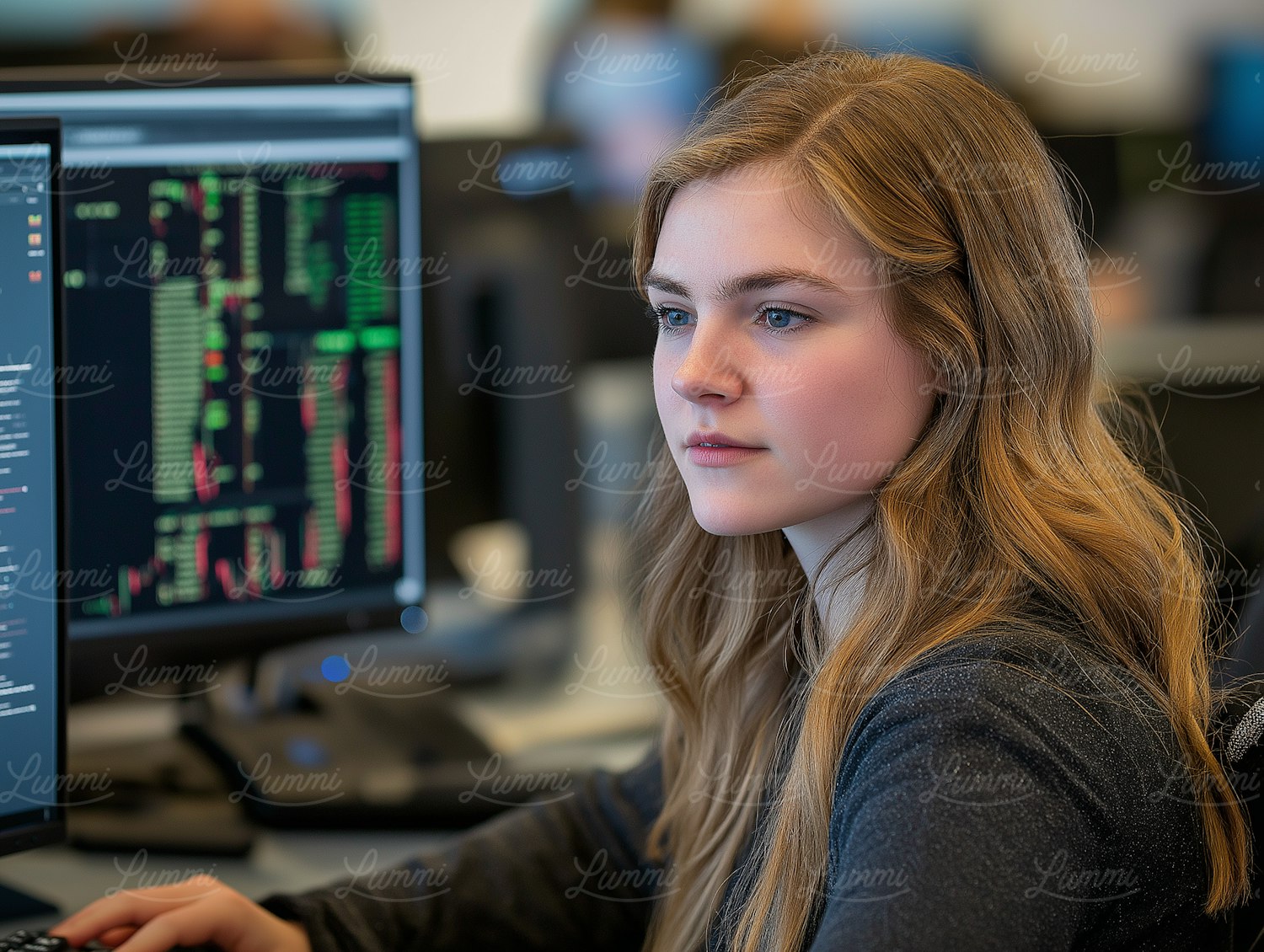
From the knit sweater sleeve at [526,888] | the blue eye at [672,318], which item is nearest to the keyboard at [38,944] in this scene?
the knit sweater sleeve at [526,888]

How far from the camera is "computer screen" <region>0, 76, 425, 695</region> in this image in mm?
1144

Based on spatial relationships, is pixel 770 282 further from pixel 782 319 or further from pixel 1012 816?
pixel 1012 816

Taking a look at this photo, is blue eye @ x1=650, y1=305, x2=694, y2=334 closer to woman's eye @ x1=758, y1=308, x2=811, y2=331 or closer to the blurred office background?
woman's eye @ x1=758, y1=308, x2=811, y2=331

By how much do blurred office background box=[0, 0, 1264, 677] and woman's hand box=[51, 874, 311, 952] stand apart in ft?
1.81

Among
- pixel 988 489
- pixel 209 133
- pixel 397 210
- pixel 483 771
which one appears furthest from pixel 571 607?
A: pixel 988 489

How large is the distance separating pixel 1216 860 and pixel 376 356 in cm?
81

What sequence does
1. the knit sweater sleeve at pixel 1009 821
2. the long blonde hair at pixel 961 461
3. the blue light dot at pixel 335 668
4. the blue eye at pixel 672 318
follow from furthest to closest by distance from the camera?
the blue light dot at pixel 335 668 → the blue eye at pixel 672 318 → the long blonde hair at pixel 961 461 → the knit sweater sleeve at pixel 1009 821

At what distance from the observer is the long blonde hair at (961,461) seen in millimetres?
830

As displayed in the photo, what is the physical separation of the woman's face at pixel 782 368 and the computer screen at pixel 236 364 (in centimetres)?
43

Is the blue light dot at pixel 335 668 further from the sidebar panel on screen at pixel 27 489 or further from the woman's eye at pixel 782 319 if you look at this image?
the woman's eye at pixel 782 319

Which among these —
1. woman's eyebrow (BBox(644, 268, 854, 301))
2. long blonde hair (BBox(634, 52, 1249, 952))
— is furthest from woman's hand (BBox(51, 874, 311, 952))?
woman's eyebrow (BBox(644, 268, 854, 301))

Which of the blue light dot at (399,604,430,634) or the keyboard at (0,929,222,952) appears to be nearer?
the keyboard at (0,929,222,952)

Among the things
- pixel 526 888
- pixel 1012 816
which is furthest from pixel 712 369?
pixel 526 888

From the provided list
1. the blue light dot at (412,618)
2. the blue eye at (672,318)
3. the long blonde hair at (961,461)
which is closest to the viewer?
the long blonde hair at (961,461)
